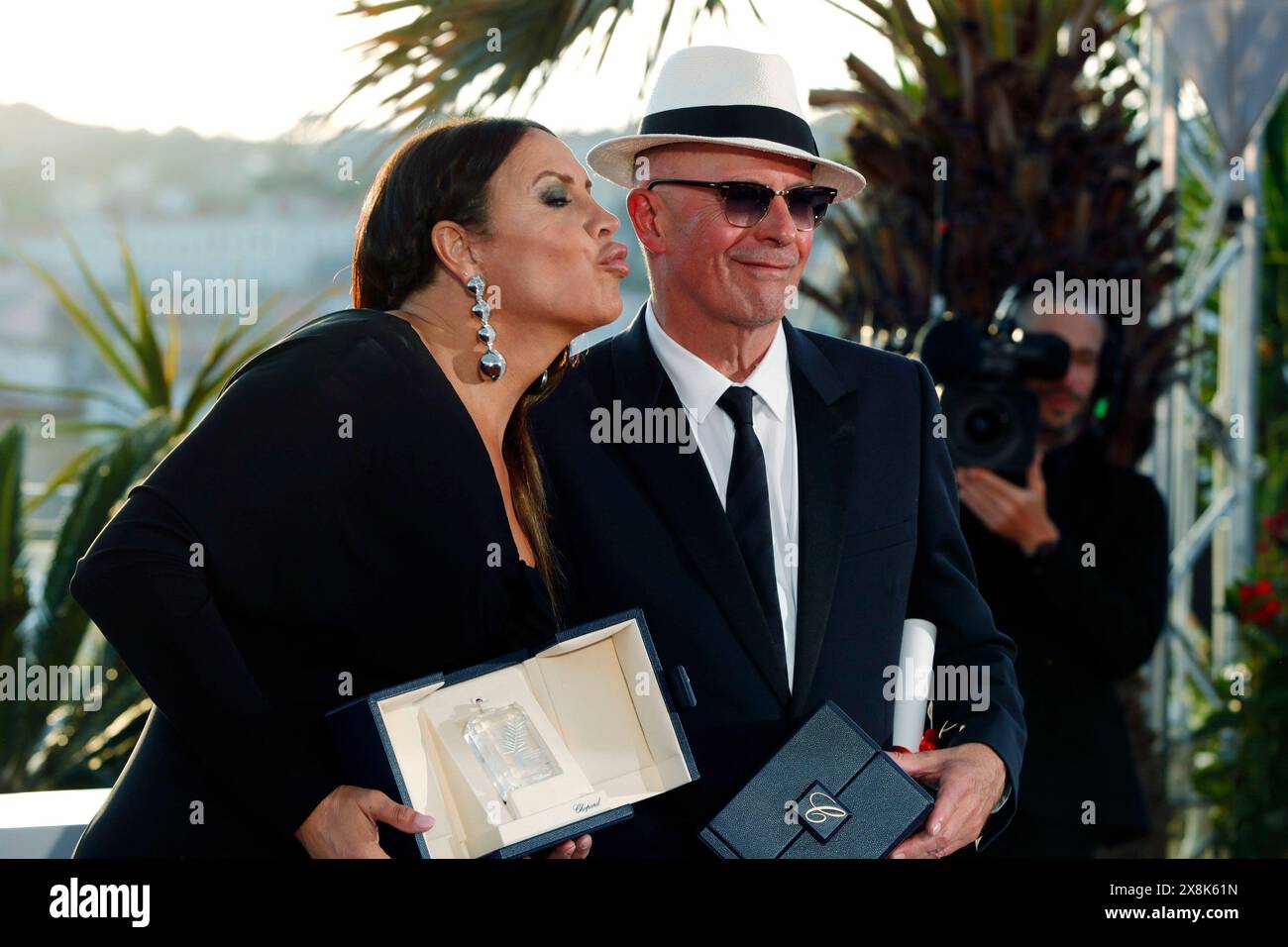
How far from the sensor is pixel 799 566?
2133 millimetres

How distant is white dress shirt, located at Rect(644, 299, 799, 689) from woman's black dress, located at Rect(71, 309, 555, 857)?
43 cm

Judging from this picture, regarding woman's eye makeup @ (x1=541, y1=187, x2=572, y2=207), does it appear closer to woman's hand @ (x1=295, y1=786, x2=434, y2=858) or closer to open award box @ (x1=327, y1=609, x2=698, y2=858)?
open award box @ (x1=327, y1=609, x2=698, y2=858)

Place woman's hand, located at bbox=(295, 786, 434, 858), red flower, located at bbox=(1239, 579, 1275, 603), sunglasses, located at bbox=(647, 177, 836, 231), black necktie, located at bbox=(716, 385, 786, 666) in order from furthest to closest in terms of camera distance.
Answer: red flower, located at bbox=(1239, 579, 1275, 603) < sunglasses, located at bbox=(647, 177, 836, 231) < black necktie, located at bbox=(716, 385, 786, 666) < woman's hand, located at bbox=(295, 786, 434, 858)

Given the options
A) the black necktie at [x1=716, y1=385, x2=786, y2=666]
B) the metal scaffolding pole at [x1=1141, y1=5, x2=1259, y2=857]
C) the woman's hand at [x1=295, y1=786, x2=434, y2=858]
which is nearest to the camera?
the woman's hand at [x1=295, y1=786, x2=434, y2=858]

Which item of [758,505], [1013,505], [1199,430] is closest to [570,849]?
[758,505]

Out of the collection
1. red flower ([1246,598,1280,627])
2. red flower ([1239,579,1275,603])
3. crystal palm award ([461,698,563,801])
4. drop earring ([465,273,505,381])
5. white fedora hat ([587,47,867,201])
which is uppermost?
white fedora hat ([587,47,867,201])

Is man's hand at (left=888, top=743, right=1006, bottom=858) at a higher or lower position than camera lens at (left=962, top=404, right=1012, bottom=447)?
lower

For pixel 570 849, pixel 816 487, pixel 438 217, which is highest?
pixel 438 217

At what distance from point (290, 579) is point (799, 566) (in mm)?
771

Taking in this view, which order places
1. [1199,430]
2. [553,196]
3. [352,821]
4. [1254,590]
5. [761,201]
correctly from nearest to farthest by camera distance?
[352,821], [553,196], [761,201], [1254,590], [1199,430]

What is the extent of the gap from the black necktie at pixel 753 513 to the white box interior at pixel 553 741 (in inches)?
13.2

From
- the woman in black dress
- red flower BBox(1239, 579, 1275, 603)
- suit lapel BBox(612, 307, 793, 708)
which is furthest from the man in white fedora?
red flower BBox(1239, 579, 1275, 603)

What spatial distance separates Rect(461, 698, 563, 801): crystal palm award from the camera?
1.75 metres

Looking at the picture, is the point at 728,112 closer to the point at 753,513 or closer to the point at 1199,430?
the point at 753,513
